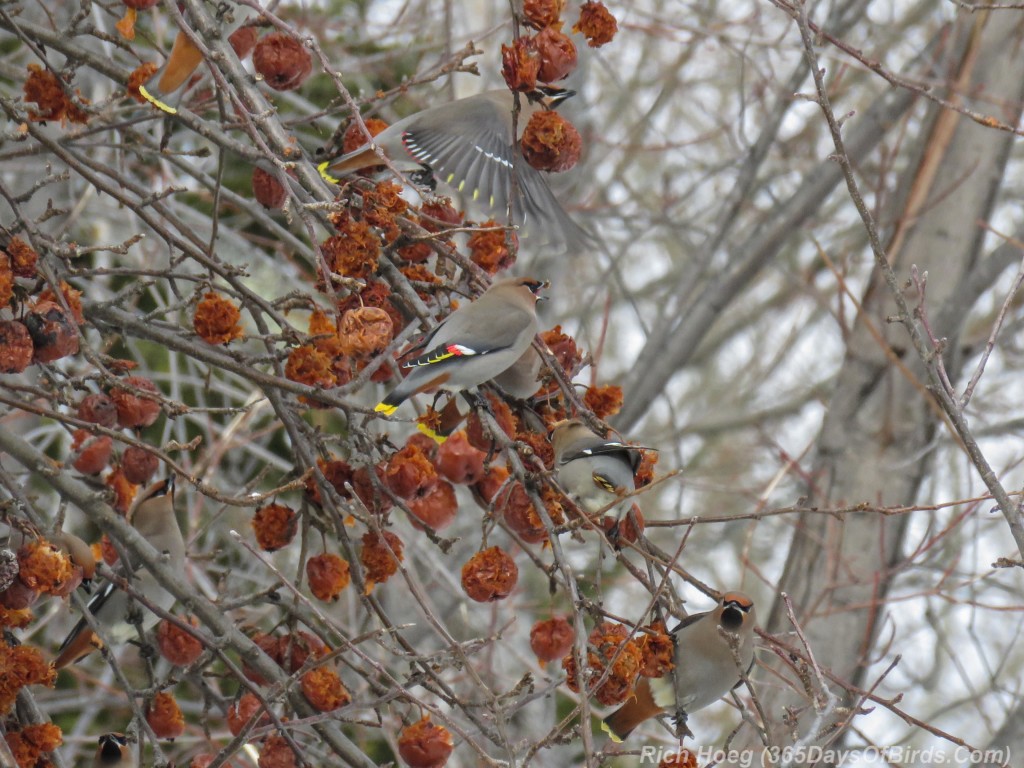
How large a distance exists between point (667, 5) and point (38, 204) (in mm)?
6258

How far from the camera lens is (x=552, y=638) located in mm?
2473

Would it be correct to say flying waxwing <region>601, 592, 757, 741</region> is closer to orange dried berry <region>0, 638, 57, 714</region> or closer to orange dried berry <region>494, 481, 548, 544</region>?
orange dried berry <region>494, 481, 548, 544</region>

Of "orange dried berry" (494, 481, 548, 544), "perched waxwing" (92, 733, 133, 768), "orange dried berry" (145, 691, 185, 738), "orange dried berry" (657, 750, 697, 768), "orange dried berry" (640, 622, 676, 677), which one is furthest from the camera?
"perched waxwing" (92, 733, 133, 768)

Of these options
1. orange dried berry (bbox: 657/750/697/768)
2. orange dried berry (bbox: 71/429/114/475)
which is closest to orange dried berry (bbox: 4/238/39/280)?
orange dried berry (bbox: 71/429/114/475)

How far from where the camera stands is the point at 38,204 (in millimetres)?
3725

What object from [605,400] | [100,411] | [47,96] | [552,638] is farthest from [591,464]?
[47,96]

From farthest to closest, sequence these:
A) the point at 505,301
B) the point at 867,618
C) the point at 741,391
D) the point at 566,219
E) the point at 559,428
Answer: the point at 741,391 → the point at 867,618 → the point at 566,219 → the point at 505,301 → the point at 559,428

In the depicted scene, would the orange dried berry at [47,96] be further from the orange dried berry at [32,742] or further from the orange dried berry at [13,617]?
the orange dried berry at [32,742]

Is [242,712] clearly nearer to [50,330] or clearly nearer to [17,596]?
[17,596]

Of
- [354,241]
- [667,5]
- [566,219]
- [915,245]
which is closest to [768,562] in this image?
[667,5]

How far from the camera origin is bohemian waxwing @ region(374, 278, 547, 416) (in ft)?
7.88

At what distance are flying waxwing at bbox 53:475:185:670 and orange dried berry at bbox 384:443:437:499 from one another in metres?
0.83

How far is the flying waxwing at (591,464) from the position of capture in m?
2.35

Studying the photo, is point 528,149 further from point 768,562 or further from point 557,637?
point 768,562
